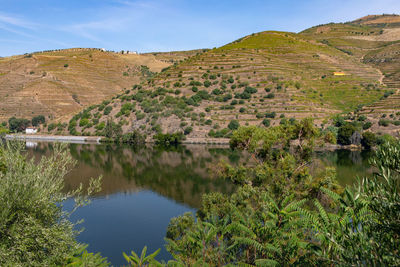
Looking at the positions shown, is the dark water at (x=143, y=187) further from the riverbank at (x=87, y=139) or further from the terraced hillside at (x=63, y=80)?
the terraced hillside at (x=63, y=80)

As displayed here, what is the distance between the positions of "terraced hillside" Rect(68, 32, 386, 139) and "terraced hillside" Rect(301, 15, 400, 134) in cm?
500

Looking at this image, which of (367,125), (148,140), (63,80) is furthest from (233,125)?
(63,80)

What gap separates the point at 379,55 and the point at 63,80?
460 feet

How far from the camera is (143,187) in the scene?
43375mm

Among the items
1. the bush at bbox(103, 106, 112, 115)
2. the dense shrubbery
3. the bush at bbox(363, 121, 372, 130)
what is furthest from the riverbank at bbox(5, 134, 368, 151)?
the dense shrubbery

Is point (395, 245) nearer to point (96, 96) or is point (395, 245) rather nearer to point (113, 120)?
point (113, 120)

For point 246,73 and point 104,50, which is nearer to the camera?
point 246,73

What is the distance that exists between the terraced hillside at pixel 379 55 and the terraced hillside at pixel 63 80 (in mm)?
97170

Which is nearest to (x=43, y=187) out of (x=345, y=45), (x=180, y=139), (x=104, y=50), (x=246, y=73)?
(x=180, y=139)

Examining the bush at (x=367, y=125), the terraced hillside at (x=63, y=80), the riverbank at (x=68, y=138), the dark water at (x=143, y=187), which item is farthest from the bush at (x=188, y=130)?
the terraced hillside at (x=63, y=80)

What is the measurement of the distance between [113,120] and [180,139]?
2527 centimetres

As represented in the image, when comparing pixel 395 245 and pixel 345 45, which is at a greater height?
pixel 345 45

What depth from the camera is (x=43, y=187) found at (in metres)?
11.9

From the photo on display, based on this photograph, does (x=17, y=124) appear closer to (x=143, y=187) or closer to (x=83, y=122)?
(x=83, y=122)
